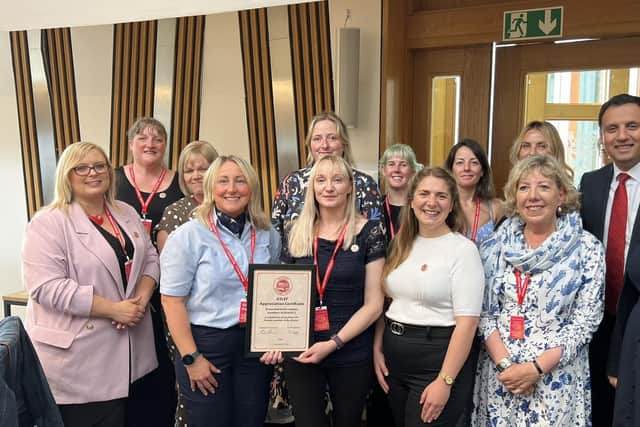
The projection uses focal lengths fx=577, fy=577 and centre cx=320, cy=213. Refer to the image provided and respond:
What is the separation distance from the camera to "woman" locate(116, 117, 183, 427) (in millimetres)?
3436

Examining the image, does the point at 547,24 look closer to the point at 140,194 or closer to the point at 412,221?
the point at 412,221

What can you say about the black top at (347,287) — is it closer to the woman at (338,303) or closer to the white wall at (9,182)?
the woman at (338,303)

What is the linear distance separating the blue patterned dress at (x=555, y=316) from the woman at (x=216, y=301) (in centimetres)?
106

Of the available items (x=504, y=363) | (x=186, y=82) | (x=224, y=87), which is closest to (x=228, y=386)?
(x=504, y=363)

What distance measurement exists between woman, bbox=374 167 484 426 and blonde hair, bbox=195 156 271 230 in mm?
630

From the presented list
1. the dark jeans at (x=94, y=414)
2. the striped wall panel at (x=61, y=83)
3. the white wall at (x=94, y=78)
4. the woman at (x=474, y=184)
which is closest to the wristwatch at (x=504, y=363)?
the woman at (x=474, y=184)

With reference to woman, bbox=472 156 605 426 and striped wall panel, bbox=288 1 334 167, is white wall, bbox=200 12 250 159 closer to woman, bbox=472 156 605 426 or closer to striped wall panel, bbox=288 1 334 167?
striped wall panel, bbox=288 1 334 167

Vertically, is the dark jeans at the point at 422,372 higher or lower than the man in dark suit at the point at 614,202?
lower

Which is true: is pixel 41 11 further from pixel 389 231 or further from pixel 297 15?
pixel 297 15

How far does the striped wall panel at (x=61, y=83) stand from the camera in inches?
246

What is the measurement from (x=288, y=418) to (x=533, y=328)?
1.87m

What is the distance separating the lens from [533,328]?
2.39 metres

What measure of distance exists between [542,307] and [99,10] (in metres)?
2.54

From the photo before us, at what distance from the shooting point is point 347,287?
252cm
